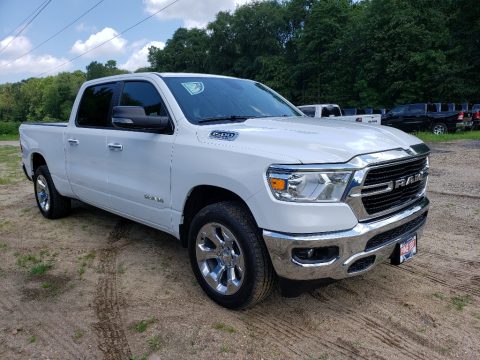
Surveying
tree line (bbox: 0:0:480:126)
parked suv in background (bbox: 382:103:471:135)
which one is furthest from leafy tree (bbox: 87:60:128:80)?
parked suv in background (bbox: 382:103:471:135)

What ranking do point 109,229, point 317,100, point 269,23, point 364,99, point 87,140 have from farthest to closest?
point 269,23, point 317,100, point 364,99, point 109,229, point 87,140

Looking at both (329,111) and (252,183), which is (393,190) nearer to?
(252,183)

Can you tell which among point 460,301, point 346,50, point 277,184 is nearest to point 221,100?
point 277,184

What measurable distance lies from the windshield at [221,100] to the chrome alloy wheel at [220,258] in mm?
1010

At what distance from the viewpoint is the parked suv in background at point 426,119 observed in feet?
68.4

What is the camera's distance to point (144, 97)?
434cm

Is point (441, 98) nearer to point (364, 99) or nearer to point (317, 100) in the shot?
point (364, 99)

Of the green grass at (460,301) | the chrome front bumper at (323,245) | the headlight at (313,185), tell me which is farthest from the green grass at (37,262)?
the green grass at (460,301)

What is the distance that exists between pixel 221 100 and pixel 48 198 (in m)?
3.39

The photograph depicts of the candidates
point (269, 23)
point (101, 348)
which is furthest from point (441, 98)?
point (101, 348)

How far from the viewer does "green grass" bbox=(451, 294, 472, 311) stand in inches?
136

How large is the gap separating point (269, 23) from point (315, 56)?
452 inches

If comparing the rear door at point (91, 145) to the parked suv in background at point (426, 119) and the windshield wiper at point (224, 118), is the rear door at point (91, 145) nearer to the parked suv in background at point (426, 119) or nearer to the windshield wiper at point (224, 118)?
the windshield wiper at point (224, 118)

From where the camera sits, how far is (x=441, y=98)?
32.4 meters
